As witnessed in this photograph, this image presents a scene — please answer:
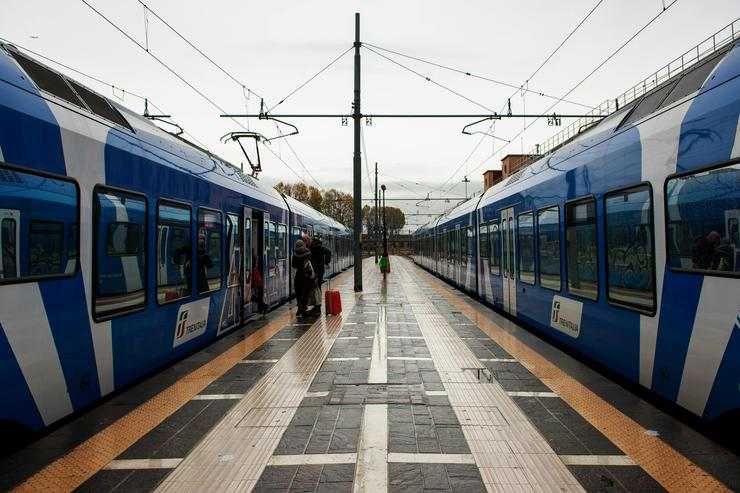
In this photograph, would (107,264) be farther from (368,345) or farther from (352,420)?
(368,345)

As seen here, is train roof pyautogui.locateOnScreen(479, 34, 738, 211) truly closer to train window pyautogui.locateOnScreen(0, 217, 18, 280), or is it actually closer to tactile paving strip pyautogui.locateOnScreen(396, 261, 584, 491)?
tactile paving strip pyautogui.locateOnScreen(396, 261, 584, 491)

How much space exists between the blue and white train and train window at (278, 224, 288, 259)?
726 centimetres

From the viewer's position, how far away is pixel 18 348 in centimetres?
400

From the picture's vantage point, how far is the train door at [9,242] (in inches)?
154

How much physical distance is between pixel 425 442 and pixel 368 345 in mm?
4189

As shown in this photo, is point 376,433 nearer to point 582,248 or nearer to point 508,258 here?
point 582,248

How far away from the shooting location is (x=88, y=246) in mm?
4969

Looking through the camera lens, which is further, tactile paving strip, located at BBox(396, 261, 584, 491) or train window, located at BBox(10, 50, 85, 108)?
train window, located at BBox(10, 50, 85, 108)

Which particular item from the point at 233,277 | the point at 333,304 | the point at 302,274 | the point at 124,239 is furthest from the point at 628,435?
the point at 302,274

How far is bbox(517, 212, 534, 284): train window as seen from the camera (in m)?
9.52

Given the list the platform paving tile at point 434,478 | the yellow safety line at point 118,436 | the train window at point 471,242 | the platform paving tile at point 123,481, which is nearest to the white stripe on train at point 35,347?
the yellow safety line at point 118,436

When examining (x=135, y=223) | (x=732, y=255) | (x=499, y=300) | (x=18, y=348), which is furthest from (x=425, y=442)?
(x=499, y=300)

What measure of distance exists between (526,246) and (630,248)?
4185mm

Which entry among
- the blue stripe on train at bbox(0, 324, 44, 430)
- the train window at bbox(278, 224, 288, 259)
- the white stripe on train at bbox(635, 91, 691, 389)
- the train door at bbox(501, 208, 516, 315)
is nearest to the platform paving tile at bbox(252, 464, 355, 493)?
the blue stripe on train at bbox(0, 324, 44, 430)
